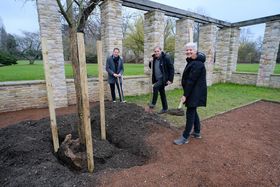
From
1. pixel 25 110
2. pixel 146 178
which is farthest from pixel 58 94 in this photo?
pixel 146 178

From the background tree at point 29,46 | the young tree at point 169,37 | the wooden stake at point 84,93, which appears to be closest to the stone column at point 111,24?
the wooden stake at point 84,93

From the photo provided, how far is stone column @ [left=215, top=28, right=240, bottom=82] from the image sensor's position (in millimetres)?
11398

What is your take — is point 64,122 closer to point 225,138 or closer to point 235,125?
point 225,138

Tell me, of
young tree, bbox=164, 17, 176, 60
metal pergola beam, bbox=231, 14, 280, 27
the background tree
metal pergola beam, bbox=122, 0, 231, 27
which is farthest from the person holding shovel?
the background tree

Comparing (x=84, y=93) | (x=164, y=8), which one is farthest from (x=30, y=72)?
(x=84, y=93)

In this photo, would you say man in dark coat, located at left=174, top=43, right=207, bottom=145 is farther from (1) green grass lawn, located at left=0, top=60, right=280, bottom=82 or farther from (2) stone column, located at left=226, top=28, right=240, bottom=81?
(2) stone column, located at left=226, top=28, right=240, bottom=81

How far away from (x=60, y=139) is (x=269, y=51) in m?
11.7

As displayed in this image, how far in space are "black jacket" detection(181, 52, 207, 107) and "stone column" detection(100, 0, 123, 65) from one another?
415 cm

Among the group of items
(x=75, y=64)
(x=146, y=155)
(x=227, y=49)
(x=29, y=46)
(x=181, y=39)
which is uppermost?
(x=29, y=46)

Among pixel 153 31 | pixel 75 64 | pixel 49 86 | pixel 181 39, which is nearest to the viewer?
pixel 75 64

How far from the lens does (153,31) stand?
7855 millimetres

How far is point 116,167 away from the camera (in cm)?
269

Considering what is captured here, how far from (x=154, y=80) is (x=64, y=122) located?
9.13 feet

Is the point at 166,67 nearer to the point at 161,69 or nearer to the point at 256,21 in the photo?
the point at 161,69
